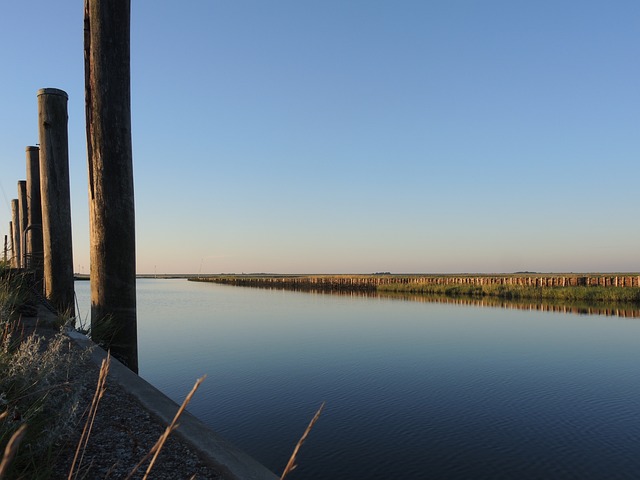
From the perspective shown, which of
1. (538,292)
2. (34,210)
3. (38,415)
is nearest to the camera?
(38,415)

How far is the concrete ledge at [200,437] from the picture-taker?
3.25 m

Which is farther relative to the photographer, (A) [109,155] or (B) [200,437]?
(A) [109,155]

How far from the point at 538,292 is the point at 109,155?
41.0m

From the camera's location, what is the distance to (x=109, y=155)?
526 centimetres

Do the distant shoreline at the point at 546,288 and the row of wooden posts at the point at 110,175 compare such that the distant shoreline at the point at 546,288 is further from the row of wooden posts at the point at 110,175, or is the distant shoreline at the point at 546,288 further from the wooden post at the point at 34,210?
the row of wooden posts at the point at 110,175

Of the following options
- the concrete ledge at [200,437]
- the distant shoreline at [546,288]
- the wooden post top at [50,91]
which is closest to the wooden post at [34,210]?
the wooden post top at [50,91]

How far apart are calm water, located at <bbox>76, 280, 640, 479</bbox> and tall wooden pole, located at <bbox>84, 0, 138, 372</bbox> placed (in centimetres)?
329

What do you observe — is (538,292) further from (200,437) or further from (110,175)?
(200,437)

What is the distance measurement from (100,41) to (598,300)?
125 feet

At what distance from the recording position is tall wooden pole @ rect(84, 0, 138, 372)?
521 cm

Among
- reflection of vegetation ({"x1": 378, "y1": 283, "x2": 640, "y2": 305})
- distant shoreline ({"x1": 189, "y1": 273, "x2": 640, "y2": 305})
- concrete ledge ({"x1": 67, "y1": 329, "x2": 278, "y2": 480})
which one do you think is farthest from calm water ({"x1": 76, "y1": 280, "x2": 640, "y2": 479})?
distant shoreline ({"x1": 189, "y1": 273, "x2": 640, "y2": 305})

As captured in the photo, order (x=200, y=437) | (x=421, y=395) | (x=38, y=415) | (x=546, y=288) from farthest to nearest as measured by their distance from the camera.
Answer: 1. (x=546, y=288)
2. (x=421, y=395)
3. (x=200, y=437)
4. (x=38, y=415)

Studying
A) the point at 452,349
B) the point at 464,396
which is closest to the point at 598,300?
the point at 452,349

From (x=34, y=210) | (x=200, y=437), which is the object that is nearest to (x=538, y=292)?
(x=34, y=210)
